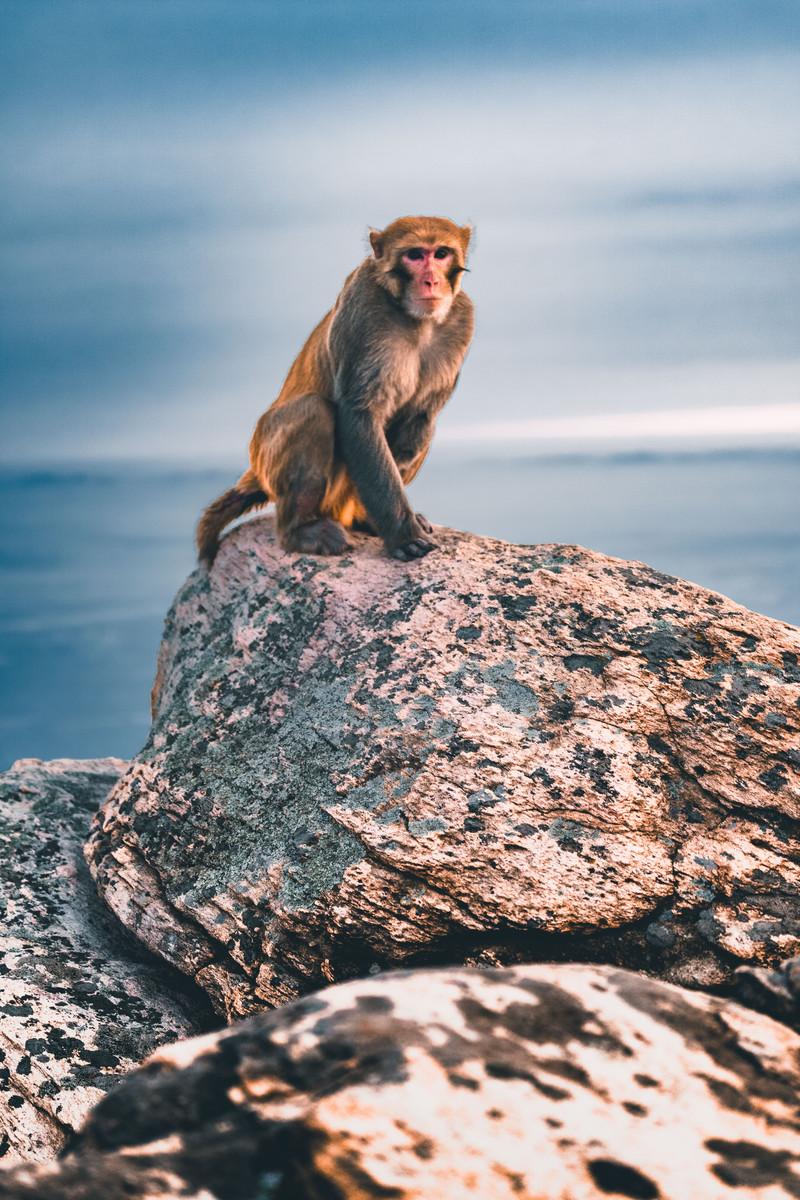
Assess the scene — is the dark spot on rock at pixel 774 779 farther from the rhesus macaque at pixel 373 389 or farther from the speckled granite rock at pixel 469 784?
the rhesus macaque at pixel 373 389

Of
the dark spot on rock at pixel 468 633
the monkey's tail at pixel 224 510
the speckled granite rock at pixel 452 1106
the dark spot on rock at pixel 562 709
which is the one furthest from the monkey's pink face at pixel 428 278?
the speckled granite rock at pixel 452 1106

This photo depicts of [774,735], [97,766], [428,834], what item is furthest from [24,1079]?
[774,735]

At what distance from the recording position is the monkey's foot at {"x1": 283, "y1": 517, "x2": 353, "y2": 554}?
6.50m

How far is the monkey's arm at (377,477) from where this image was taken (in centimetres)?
638

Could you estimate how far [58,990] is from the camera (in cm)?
547

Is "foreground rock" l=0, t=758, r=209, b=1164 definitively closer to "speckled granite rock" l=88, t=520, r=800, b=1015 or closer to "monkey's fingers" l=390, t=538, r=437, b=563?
"speckled granite rock" l=88, t=520, r=800, b=1015

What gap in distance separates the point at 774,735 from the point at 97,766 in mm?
4677

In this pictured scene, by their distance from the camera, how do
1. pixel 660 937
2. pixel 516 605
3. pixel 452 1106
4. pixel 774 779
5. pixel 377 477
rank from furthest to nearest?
pixel 377 477 < pixel 516 605 < pixel 774 779 < pixel 660 937 < pixel 452 1106

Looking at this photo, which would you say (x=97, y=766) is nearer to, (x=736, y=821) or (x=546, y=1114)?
(x=736, y=821)

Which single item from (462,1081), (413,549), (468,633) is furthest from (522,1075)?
(413,549)

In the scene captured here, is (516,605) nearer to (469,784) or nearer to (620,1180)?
(469,784)

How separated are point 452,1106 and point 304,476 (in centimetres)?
465

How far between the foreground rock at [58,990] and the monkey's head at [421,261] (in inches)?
142

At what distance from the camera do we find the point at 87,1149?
2.49 m
